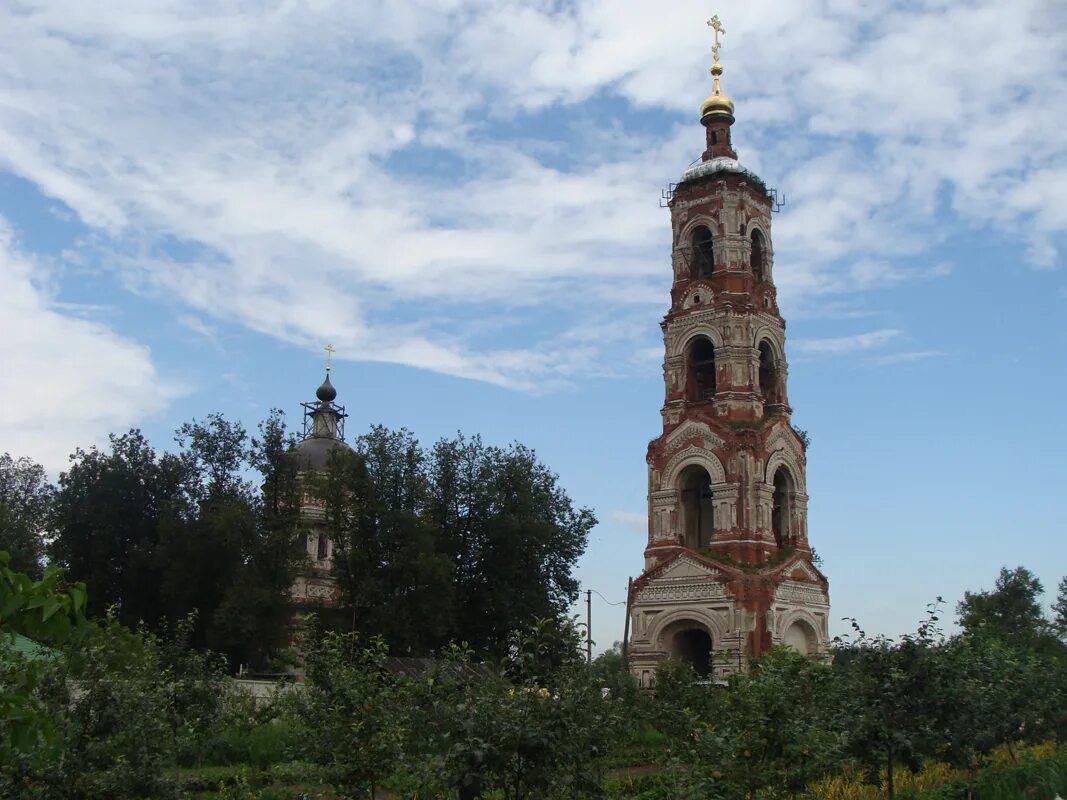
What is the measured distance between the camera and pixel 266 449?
38156 mm

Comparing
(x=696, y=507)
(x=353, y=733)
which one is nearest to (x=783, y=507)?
(x=696, y=507)

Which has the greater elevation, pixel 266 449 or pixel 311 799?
pixel 266 449

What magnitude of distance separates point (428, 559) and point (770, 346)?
16558mm

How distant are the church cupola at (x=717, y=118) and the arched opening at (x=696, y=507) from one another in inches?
523

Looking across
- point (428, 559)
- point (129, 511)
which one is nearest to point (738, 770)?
point (428, 559)

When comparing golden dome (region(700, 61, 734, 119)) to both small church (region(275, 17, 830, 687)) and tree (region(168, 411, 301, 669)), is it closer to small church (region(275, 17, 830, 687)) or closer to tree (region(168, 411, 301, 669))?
small church (region(275, 17, 830, 687))

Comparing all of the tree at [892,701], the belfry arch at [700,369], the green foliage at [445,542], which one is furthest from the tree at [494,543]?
the tree at [892,701]

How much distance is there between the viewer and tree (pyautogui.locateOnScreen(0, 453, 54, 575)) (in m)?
43.9

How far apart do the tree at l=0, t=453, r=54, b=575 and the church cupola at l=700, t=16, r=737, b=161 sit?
3132 cm

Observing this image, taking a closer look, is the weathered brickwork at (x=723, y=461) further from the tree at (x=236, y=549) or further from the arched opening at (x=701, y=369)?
the tree at (x=236, y=549)

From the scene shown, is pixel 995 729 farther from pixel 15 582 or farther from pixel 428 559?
pixel 428 559

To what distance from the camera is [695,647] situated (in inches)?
1599

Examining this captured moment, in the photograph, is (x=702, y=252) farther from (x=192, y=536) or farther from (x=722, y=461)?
(x=192, y=536)

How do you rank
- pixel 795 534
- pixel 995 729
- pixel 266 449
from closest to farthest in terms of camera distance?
pixel 995 729
pixel 266 449
pixel 795 534
